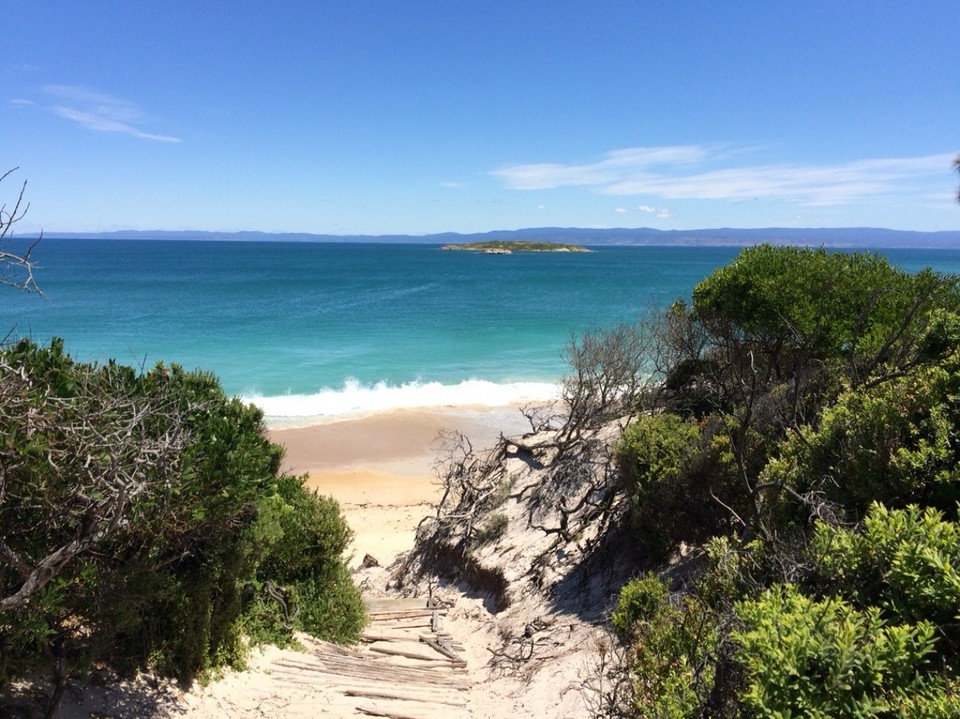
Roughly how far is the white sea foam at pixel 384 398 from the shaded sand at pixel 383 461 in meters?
1.07

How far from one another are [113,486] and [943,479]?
6.10 metres

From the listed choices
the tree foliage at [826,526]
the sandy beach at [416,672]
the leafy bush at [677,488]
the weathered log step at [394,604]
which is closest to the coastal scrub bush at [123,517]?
the sandy beach at [416,672]

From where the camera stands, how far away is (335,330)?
154 feet

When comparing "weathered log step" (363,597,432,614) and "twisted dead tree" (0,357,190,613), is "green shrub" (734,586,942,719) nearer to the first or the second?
"twisted dead tree" (0,357,190,613)

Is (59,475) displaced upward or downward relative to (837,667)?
upward

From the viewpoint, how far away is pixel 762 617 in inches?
146

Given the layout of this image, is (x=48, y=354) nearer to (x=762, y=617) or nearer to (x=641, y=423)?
(x=762, y=617)

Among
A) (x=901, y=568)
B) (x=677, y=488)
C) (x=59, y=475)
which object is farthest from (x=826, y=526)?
(x=59, y=475)

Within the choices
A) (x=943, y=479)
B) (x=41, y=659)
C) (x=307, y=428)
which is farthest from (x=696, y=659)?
(x=307, y=428)

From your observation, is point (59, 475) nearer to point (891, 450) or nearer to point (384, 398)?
point (891, 450)

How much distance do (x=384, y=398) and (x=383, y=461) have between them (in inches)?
297

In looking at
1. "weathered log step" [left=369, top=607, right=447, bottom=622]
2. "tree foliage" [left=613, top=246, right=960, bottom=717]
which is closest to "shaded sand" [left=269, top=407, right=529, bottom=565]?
"weathered log step" [left=369, top=607, right=447, bottom=622]

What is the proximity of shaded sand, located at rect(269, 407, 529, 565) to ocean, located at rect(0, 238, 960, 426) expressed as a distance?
1.96 meters

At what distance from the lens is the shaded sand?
56.2 ft
